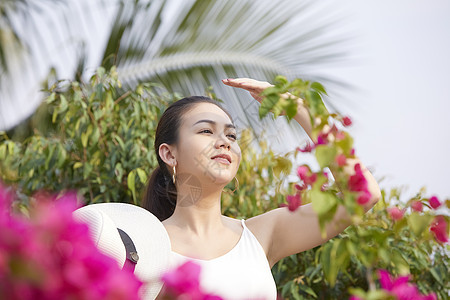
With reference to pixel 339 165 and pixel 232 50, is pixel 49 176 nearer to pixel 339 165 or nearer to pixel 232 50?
pixel 232 50

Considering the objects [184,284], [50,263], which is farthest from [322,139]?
[50,263]

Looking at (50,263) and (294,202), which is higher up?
(50,263)

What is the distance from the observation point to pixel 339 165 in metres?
0.78

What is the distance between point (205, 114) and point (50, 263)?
1.48m

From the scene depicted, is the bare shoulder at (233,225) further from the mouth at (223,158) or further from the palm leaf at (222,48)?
the palm leaf at (222,48)

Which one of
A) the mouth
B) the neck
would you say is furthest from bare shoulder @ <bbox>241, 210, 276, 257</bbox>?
the mouth

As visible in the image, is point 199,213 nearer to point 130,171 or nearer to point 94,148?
point 130,171

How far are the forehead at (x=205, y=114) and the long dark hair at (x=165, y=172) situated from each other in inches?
1.2

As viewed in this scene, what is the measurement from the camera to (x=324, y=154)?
0.78m

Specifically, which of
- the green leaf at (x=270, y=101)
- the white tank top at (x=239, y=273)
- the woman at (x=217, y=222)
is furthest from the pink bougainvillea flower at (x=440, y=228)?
the white tank top at (x=239, y=273)

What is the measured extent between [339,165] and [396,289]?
0.62ft

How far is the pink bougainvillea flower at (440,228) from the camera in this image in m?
0.86

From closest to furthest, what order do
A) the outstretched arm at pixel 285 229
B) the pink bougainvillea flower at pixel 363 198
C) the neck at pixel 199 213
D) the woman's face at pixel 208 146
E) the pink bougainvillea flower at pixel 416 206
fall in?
the pink bougainvillea flower at pixel 363 198
the pink bougainvillea flower at pixel 416 206
the outstretched arm at pixel 285 229
the woman's face at pixel 208 146
the neck at pixel 199 213

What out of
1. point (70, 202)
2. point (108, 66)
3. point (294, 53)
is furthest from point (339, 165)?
point (108, 66)
